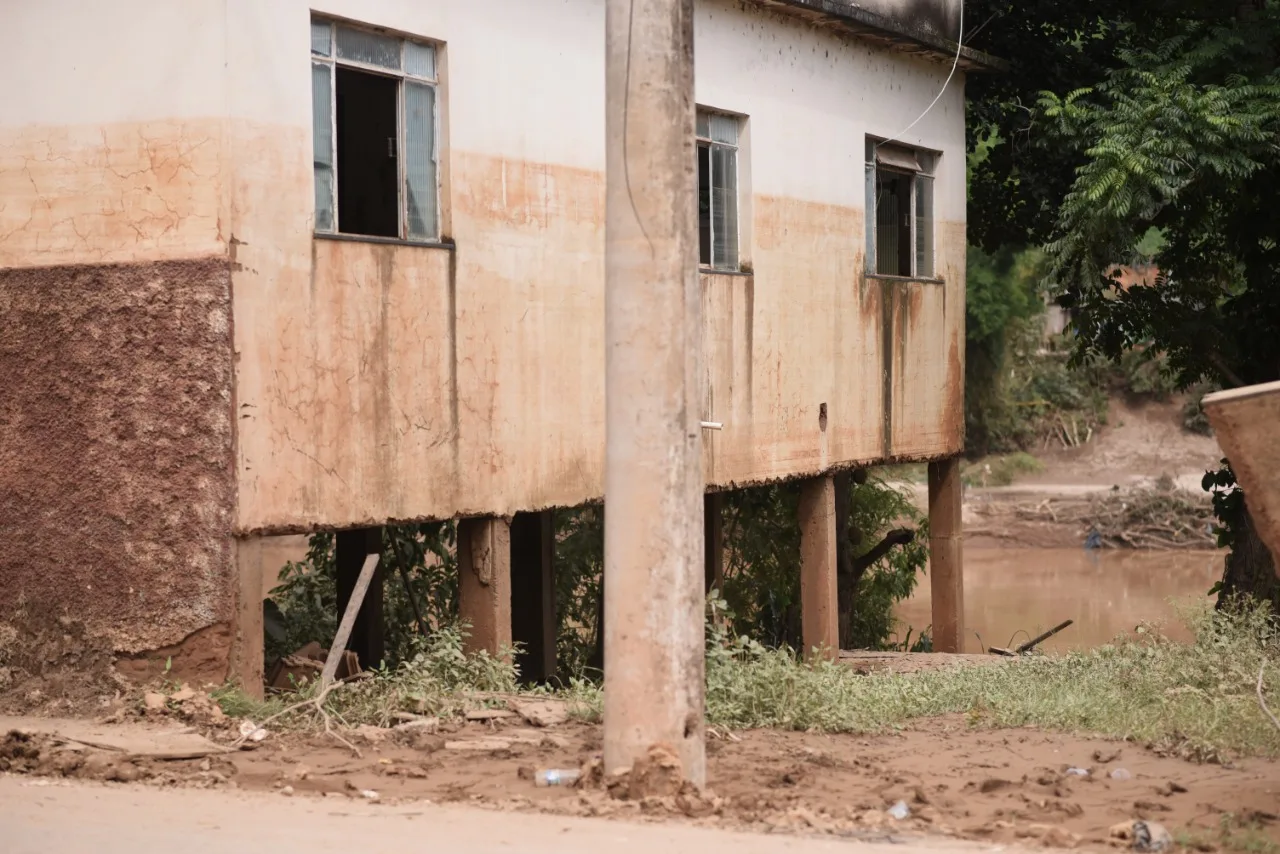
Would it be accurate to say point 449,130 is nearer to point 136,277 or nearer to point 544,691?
point 136,277

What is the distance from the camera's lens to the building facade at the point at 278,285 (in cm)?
829

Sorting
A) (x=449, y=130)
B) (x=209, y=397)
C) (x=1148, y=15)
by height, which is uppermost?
(x=1148, y=15)

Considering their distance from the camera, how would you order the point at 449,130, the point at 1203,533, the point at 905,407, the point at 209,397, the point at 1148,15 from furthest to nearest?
1. the point at 1203,533
2. the point at 1148,15
3. the point at 905,407
4. the point at 449,130
5. the point at 209,397

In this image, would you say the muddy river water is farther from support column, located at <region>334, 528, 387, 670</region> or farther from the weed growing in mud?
the weed growing in mud

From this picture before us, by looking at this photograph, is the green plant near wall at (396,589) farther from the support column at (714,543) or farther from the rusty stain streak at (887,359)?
the rusty stain streak at (887,359)

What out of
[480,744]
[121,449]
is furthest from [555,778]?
[121,449]

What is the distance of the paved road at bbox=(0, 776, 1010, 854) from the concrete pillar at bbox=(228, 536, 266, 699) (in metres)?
1.66

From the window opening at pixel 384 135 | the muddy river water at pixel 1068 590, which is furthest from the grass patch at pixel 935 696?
the muddy river water at pixel 1068 590

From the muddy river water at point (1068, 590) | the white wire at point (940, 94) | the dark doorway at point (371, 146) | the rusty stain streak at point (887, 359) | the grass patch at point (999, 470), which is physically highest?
the white wire at point (940, 94)

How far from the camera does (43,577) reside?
860 cm

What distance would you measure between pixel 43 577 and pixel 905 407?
8287mm

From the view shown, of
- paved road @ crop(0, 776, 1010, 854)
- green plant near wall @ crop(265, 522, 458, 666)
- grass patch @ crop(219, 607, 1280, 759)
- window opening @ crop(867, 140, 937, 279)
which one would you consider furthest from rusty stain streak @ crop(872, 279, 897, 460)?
paved road @ crop(0, 776, 1010, 854)

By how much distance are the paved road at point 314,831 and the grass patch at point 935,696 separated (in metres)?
1.63

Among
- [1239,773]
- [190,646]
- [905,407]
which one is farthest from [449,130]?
[905,407]
